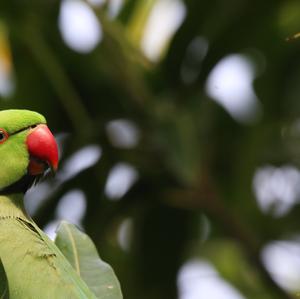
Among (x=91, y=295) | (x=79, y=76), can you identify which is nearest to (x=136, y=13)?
(x=79, y=76)

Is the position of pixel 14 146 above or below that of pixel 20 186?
above

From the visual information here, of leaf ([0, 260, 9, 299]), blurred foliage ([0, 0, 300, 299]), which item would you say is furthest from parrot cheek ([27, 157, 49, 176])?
blurred foliage ([0, 0, 300, 299])

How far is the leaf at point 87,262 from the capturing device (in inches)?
81.0

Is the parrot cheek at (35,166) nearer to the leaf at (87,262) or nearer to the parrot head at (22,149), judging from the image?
the parrot head at (22,149)

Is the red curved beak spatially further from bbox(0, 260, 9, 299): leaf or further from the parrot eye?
bbox(0, 260, 9, 299): leaf

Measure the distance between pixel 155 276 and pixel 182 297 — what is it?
0.19 m

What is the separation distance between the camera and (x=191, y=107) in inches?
140

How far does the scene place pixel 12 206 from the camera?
2188 mm

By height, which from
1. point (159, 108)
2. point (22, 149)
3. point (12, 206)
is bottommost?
point (159, 108)

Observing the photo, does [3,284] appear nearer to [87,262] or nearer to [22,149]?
[87,262]

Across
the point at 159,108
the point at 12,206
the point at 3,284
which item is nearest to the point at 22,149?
the point at 12,206

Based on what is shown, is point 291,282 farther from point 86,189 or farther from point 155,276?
point 86,189

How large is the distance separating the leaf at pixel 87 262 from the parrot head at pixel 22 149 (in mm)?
157

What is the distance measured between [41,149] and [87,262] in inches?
11.9
